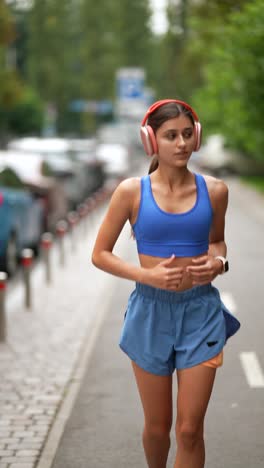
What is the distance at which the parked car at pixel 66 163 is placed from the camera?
23084 millimetres

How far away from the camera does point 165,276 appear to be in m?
4.22

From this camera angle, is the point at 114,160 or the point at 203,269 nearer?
the point at 203,269

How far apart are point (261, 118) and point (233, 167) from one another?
20213mm

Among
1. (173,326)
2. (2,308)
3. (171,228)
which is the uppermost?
(171,228)

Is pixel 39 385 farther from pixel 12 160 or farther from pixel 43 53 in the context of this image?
pixel 43 53

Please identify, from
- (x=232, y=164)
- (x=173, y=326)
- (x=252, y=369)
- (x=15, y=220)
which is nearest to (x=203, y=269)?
(x=173, y=326)

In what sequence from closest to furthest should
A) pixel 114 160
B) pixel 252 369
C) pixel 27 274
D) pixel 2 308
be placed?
pixel 252 369 < pixel 2 308 < pixel 27 274 < pixel 114 160

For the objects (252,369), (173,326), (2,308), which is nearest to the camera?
(173,326)

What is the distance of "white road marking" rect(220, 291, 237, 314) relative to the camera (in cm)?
1130

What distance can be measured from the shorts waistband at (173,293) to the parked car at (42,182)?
13491mm

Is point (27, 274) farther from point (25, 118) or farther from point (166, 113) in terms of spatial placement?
point (25, 118)

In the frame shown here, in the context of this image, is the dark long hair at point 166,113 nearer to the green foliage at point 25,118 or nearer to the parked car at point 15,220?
the parked car at point 15,220

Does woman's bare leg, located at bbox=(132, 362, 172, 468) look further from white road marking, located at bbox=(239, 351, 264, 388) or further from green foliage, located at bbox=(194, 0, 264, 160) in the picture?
green foliage, located at bbox=(194, 0, 264, 160)

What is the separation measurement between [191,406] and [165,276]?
21.4 inches
